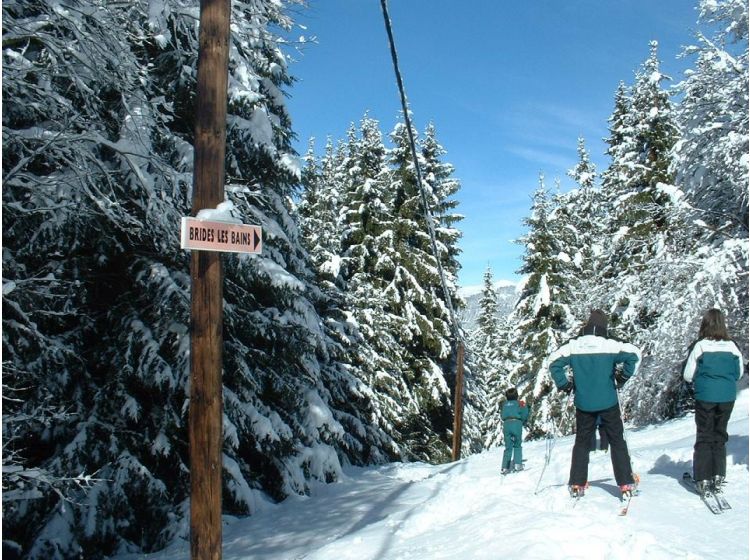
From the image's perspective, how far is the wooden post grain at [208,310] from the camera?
4586 millimetres

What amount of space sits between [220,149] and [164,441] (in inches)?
222

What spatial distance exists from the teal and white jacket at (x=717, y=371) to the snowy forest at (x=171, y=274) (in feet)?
17.1

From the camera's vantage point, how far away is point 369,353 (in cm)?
2089

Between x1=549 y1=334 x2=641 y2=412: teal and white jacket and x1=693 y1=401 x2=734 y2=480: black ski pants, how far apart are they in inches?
38.8

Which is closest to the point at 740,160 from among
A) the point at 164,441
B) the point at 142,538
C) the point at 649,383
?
the point at 649,383

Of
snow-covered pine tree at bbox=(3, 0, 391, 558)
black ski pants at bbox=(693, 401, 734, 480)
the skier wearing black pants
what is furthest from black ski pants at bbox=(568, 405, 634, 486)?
snow-covered pine tree at bbox=(3, 0, 391, 558)

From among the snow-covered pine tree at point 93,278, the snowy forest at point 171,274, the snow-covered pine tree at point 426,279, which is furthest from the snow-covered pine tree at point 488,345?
the snow-covered pine tree at point 93,278

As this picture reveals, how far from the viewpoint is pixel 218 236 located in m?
4.71

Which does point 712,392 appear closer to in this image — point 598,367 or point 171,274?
point 598,367

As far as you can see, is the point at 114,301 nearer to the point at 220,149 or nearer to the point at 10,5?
the point at 10,5

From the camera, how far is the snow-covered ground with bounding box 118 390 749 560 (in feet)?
16.7

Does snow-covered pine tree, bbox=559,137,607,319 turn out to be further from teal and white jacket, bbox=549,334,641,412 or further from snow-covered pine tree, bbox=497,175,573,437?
teal and white jacket, bbox=549,334,641,412

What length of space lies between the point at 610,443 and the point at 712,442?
1.14 m

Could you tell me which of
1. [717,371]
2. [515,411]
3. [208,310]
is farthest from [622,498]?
[208,310]
